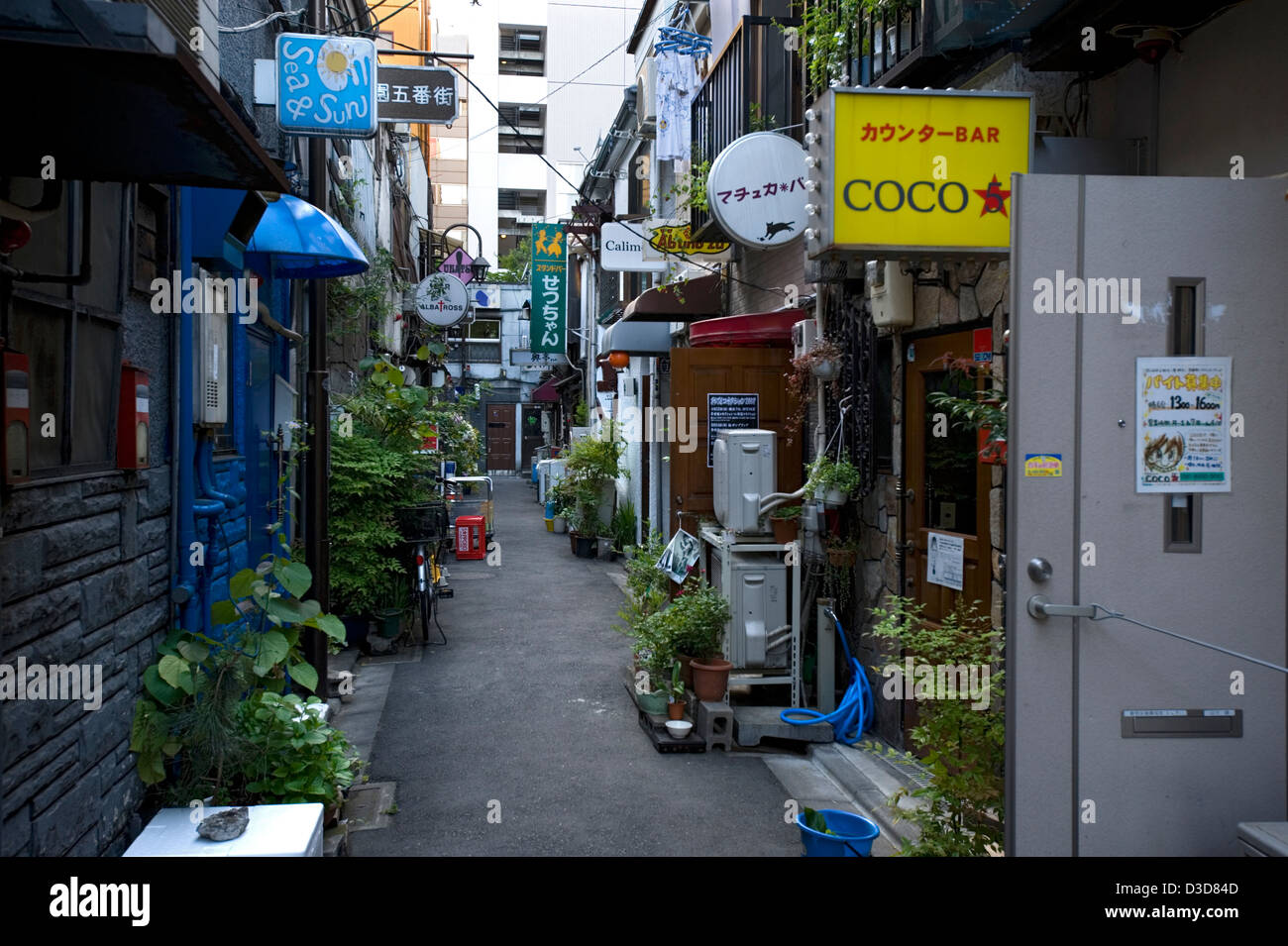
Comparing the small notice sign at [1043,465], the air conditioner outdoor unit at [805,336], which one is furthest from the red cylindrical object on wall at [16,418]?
the air conditioner outdoor unit at [805,336]

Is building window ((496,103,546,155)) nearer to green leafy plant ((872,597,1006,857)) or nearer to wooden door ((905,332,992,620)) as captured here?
wooden door ((905,332,992,620))

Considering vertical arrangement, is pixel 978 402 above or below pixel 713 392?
below

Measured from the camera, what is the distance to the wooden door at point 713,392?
9.30 meters

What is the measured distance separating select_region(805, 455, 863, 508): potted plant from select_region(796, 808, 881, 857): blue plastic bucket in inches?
124

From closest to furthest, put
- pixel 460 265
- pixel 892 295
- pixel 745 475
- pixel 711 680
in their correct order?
pixel 892 295
pixel 711 680
pixel 745 475
pixel 460 265

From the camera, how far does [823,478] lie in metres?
7.48

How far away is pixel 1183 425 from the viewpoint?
356 cm

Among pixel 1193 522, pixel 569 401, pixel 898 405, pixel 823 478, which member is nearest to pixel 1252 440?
pixel 1193 522

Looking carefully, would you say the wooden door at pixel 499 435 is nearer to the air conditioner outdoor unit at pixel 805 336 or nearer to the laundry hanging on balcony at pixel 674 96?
the laundry hanging on balcony at pixel 674 96

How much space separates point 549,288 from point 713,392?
16.0 meters

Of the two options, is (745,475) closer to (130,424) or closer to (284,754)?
(284,754)

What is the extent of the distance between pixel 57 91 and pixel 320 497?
546 cm

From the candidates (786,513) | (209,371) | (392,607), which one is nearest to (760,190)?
(786,513)

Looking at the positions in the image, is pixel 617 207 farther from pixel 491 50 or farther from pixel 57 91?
pixel 491 50
